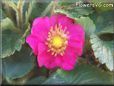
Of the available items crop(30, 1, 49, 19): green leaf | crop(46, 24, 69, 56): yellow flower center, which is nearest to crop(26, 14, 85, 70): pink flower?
crop(46, 24, 69, 56): yellow flower center

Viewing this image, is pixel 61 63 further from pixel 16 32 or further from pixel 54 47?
pixel 16 32

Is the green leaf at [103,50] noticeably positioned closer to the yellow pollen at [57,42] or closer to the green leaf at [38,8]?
the yellow pollen at [57,42]

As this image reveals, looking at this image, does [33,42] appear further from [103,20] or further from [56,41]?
[103,20]

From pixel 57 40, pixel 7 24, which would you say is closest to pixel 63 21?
pixel 57 40

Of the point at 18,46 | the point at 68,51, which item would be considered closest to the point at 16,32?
the point at 18,46

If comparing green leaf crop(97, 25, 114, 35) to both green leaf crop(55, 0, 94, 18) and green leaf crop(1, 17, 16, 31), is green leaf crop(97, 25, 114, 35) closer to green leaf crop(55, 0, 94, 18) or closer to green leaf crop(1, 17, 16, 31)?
green leaf crop(55, 0, 94, 18)

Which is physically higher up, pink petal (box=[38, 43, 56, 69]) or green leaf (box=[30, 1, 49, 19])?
green leaf (box=[30, 1, 49, 19])
